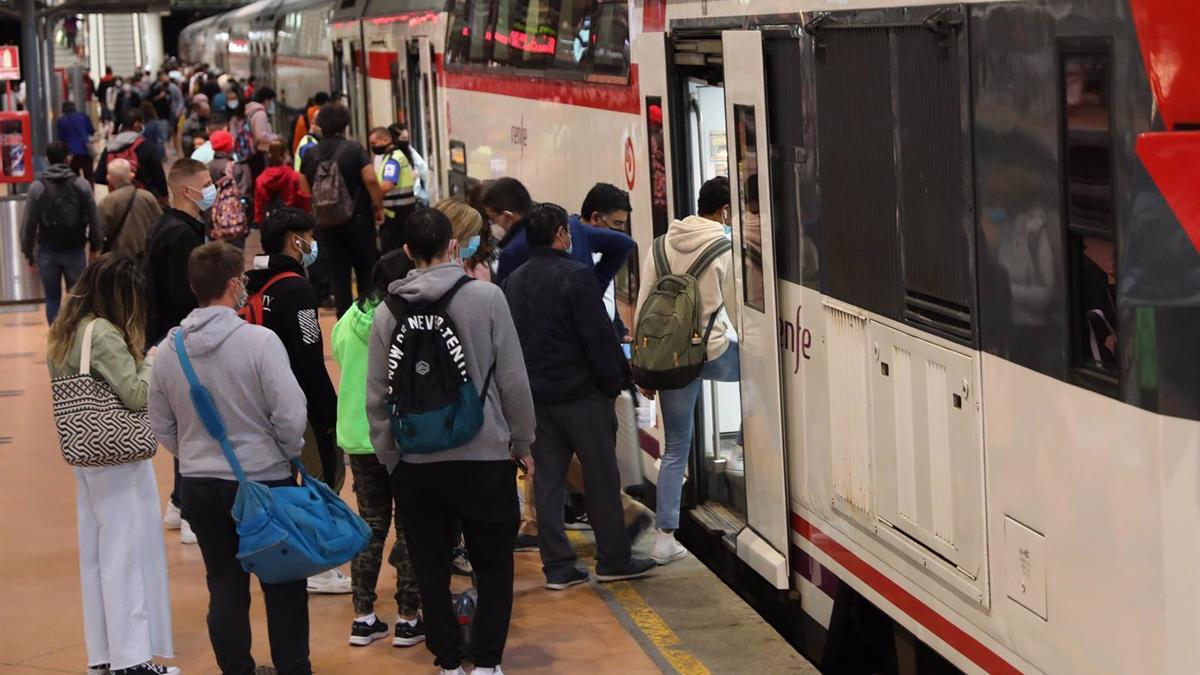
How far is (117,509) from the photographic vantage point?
6.50 meters

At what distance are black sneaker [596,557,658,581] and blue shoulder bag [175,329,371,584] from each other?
78.2 inches

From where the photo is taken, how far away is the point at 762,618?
726cm

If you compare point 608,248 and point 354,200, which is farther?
point 354,200

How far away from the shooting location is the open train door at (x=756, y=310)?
6.48 meters

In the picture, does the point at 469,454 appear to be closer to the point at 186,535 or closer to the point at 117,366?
the point at 117,366

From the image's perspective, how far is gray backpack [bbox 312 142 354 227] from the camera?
13.9 meters

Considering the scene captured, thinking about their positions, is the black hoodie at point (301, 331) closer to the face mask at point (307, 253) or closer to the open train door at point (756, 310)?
the face mask at point (307, 253)

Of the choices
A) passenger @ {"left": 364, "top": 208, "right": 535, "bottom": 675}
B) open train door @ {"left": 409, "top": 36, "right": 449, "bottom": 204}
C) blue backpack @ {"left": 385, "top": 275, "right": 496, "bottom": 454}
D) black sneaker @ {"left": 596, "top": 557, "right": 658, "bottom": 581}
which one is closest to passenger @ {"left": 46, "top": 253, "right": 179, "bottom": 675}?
passenger @ {"left": 364, "top": 208, "right": 535, "bottom": 675}

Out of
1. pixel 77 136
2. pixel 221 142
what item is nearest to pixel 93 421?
pixel 221 142

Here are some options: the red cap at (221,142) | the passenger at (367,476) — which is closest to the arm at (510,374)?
the passenger at (367,476)

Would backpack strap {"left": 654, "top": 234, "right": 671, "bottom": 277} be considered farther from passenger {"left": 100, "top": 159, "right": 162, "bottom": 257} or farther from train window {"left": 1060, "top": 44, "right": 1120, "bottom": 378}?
passenger {"left": 100, "top": 159, "right": 162, "bottom": 257}

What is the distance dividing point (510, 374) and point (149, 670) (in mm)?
1911

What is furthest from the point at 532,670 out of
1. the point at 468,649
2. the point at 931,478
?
the point at 931,478

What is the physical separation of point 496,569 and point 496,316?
92 cm
